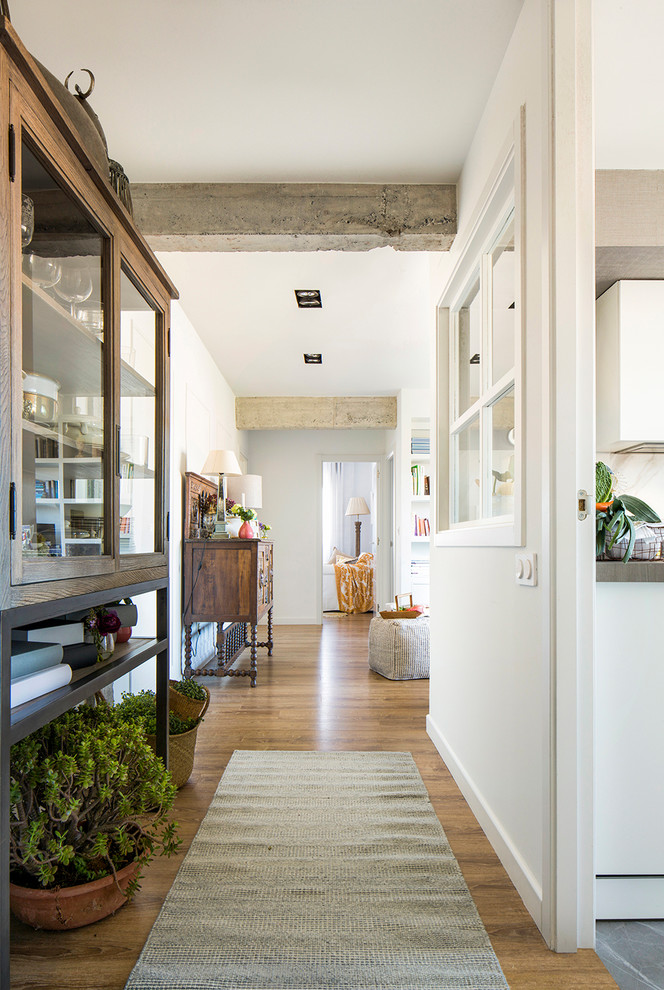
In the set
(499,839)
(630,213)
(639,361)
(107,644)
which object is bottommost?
(499,839)

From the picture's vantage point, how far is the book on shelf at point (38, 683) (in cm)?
130

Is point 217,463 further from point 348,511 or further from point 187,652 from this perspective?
point 348,511

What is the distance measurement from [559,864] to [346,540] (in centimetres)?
870

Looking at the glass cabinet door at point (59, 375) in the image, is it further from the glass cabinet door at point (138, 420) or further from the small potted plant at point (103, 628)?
the small potted plant at point (103, 628)

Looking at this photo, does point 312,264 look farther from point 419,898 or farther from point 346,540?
point 346,540

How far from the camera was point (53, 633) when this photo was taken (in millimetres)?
1691

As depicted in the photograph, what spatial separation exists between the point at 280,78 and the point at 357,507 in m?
7.81

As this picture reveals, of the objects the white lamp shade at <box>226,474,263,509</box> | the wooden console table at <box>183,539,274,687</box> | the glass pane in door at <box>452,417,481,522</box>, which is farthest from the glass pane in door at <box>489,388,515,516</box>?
the white lamp shade at <box>226,474,263,509</box>

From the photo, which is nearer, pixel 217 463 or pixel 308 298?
pixel 308 298

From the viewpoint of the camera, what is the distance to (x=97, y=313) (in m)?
1.68

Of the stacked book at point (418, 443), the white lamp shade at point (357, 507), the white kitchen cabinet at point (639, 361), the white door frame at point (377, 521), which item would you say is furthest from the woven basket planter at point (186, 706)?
the white lamp shade at point (357, 507)

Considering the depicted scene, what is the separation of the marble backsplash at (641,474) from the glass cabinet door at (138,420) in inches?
88.2

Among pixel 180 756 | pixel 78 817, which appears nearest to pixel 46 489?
pixel 78 817

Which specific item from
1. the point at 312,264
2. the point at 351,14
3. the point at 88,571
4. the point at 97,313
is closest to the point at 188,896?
the point at 88,571
